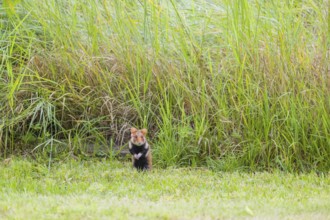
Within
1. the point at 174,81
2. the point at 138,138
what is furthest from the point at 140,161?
the point at 174,81

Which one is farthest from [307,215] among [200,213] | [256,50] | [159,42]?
[159,42]

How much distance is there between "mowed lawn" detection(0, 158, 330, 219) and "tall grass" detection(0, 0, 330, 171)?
41 centimetres

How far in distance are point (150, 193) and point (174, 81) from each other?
2.12 m

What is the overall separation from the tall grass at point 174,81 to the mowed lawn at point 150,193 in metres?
0.41

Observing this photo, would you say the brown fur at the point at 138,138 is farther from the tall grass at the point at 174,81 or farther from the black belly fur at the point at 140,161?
the tall grass at the point at 174,81

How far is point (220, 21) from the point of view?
976 cm

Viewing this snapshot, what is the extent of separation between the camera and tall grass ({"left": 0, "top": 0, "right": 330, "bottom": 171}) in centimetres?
852

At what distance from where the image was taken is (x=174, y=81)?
29.4 feet

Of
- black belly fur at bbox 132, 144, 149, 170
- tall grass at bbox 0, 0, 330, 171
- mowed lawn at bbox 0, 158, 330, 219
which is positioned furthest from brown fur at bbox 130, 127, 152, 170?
tall grass at bbox 0, 0, 330, 171

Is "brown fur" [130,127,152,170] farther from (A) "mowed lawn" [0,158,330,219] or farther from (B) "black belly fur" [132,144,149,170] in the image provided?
(A) "mowed lawn" [0,158,330,219]

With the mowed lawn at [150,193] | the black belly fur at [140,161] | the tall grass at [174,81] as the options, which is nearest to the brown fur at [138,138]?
the black belly fur at [140,161]

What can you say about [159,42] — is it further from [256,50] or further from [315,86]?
[315,86]

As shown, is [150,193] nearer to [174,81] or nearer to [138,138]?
[138,138]

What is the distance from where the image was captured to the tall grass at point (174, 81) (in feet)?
27.9
